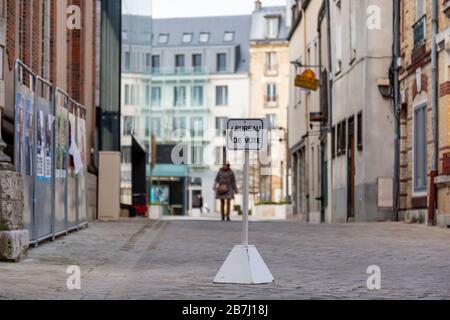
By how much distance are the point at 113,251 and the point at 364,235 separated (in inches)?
227

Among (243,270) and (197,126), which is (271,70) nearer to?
(197,126)

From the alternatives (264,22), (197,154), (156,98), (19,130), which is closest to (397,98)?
(19,130)

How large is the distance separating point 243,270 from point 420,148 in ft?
49.9

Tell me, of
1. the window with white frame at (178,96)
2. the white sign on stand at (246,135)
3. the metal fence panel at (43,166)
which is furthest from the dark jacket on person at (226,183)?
the window with white frame at (178,96)

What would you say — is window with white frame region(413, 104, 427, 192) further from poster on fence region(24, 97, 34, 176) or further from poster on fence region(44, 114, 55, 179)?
poster on fence region(24, 97, 34, 176)

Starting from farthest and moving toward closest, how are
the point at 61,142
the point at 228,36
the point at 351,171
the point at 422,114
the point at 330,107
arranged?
the point at 228,36 < the point at 330,107 < the point at 351,171 < the point at 422,114 < the point at 61,142

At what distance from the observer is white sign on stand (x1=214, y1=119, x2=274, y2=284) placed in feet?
34.0

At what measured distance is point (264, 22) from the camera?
289ft

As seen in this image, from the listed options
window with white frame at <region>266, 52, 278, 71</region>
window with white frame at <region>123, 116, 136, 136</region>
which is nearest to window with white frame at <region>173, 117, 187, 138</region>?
window with white frame at <region>266, 52, 278, 71</region>

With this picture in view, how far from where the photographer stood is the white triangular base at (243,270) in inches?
412

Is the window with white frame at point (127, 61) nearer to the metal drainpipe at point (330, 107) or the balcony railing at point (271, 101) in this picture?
the metal drainpipe at point (330, 107)

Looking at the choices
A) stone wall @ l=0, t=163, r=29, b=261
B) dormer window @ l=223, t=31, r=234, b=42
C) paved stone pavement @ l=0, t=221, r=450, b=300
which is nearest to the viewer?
paved stone pavement @ l=0, t=221, r=450, b=300

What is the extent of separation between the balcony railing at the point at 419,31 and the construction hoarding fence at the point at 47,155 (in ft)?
28.2

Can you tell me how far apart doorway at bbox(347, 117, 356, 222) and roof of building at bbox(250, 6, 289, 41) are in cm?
5407
